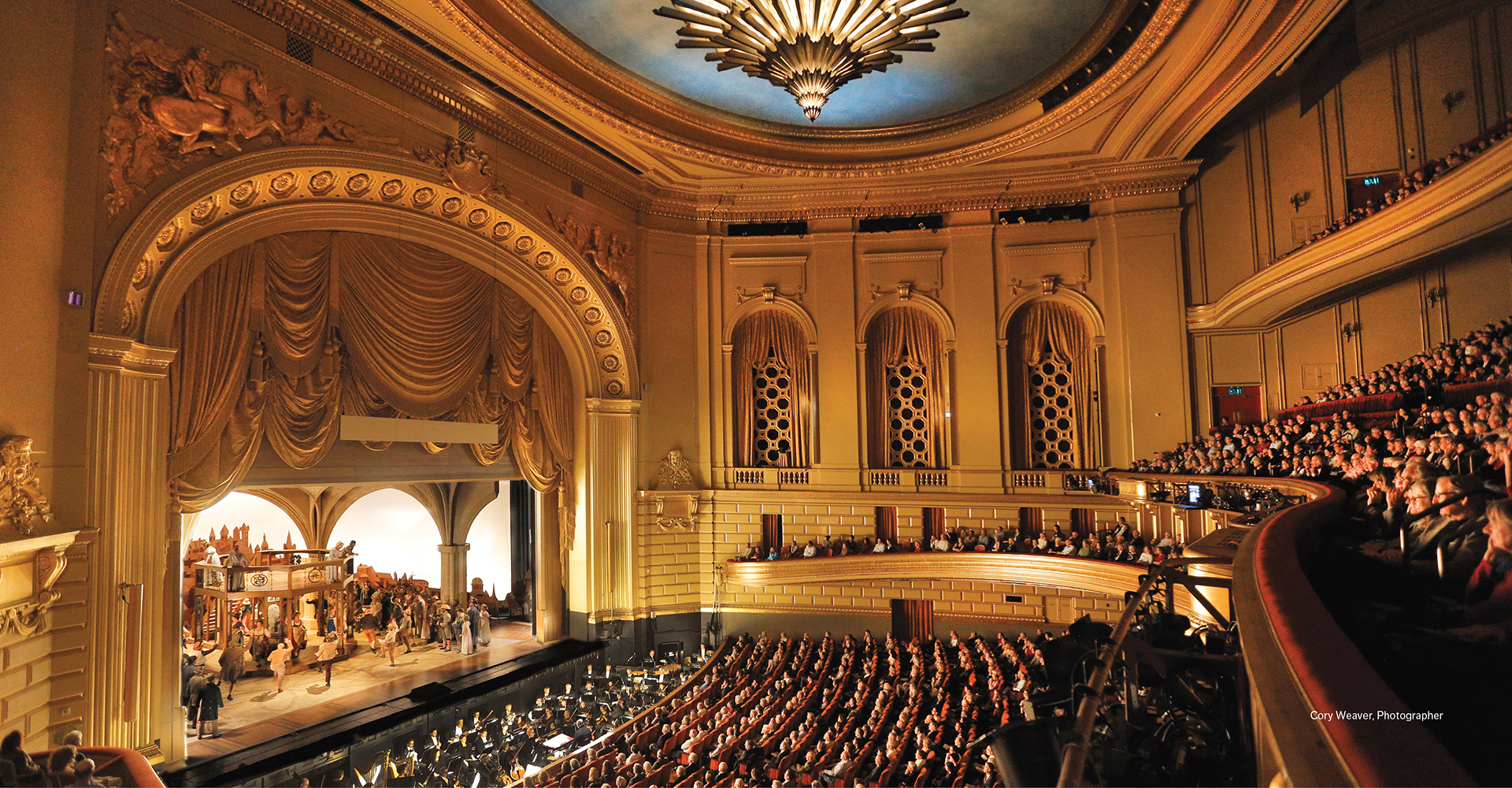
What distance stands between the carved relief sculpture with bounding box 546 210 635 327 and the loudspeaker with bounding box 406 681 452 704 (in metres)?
6.90

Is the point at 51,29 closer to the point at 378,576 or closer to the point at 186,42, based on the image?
the point at 186,42

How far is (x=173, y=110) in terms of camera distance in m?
7.49

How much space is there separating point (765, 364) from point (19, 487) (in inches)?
443

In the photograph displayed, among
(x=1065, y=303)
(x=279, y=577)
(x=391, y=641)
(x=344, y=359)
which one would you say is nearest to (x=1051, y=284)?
(x=1065, y=303)

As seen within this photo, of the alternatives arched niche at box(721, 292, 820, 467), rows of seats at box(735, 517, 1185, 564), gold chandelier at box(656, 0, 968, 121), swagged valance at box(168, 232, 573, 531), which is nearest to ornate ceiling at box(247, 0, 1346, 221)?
gold chandelier at box(656, 0, 968, 121)

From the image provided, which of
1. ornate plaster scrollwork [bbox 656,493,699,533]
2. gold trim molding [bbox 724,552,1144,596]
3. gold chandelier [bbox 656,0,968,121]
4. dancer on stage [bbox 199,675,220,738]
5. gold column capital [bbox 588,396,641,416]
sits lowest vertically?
dancer on stage [bbox 199,675,220,738]

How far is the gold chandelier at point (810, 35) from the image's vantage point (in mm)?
8523

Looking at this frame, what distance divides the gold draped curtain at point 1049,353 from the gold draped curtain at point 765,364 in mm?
4237

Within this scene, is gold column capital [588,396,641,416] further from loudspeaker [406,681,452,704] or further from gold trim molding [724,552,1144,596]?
loudspeaker [406,681,452,704]

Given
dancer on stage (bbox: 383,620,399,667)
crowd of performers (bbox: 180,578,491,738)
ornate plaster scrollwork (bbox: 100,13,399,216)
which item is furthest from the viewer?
dancer on stage (bbox: 383,620,399,667)

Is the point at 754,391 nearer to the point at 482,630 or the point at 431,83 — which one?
the point at 482,630

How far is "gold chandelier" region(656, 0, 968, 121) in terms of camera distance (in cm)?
852

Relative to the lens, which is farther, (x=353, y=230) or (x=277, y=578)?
(x=277, y=578)

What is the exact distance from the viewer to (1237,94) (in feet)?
35.2
